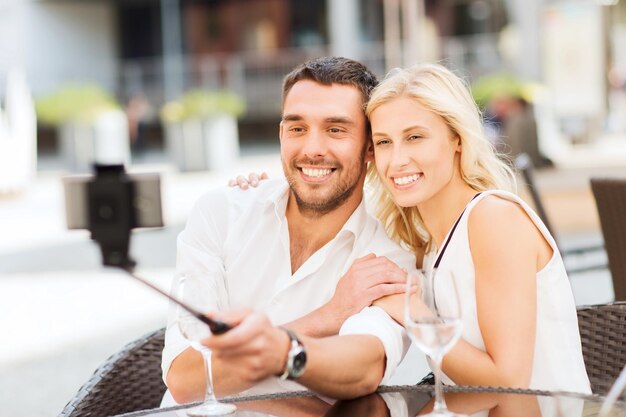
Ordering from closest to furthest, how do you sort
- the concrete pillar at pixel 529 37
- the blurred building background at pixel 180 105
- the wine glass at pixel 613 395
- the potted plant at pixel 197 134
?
the wine glass at pixel 613 395 < the blurred building background at pixel 180 105 < the potted plant at pixel 197 134 < the concrete pillar at pixel 529 37

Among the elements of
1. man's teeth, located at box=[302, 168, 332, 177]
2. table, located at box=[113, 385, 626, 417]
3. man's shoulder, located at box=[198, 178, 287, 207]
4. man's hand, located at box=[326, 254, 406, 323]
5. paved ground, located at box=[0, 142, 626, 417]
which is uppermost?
man's teeth, located at box=[302, 168, 332, 177]

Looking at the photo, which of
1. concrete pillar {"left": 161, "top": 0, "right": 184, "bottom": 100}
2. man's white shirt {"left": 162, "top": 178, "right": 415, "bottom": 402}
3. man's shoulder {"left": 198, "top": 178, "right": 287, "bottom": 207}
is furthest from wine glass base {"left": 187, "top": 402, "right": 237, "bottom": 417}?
concrete pillar {"left": 161, "top": 0, "right": 184, "bottom": 100}

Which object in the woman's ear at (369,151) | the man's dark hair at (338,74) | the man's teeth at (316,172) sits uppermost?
the man's dark hair at (338,74)

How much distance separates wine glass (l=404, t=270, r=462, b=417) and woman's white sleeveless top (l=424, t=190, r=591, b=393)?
486mm

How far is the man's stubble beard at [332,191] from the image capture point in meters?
2.77

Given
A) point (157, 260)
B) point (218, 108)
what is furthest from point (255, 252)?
point (218, 108)

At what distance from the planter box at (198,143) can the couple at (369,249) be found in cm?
1549

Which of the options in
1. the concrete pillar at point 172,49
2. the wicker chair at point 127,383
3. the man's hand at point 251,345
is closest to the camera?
the man's hand at point 251,345

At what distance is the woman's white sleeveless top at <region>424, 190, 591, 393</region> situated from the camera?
2.41 meters

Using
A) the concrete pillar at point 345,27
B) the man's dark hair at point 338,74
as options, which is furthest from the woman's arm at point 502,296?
the concrete pillar at point 345,27

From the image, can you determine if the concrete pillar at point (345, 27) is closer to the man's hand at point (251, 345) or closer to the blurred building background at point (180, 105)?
the blurred building background at point (180, 105)

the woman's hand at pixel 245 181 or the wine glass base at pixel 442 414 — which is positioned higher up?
the woman's hand at pixel 245 181

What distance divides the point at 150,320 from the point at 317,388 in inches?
194

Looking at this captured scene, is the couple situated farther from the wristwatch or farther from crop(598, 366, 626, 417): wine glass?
crop(598, 366, 626, 417): wine glass
